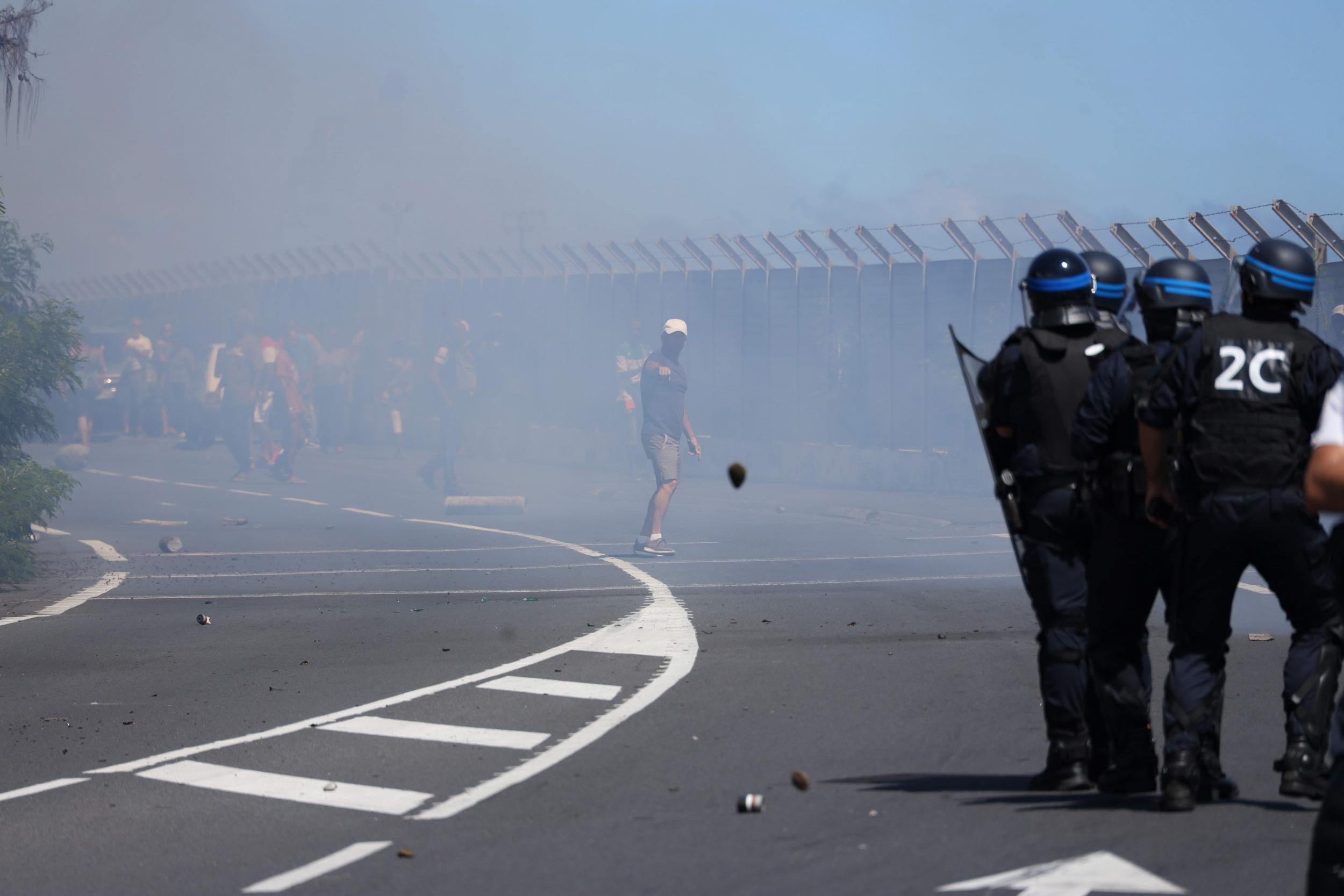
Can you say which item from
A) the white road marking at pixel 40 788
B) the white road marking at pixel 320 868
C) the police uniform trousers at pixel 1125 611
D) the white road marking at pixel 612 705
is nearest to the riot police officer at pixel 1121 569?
the police uniform trousers at pixel 1125 611

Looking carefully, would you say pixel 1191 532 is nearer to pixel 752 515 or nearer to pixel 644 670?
pixel 644 670

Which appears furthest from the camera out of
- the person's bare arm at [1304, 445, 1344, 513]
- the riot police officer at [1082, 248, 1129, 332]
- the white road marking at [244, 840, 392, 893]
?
the riot police officer at [1082, 248, 1129, 332]

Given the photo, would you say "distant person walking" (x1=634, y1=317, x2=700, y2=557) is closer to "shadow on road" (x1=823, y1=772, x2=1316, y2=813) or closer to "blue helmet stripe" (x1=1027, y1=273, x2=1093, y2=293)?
"shadow on road" (x1=823, y1=772, x2=1316, y2=813)

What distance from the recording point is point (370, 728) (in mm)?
7109

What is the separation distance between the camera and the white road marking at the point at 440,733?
679 centimetres

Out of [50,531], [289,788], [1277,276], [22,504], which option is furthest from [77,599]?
[1277,276]

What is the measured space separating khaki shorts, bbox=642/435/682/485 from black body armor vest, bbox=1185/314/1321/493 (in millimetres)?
10341

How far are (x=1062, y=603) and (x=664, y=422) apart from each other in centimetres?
1016

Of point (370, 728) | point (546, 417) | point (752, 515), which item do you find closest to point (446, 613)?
A: point (370, 728)

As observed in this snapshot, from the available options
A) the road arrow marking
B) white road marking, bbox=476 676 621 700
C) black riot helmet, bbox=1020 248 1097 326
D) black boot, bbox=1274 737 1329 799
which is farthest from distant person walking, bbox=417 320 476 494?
the road arrow marking

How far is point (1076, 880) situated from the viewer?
14.6 ft

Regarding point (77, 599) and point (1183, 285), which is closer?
point (1183, 285)

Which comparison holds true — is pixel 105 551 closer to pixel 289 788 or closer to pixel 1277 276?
pixel 289 788

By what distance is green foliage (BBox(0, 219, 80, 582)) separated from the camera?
13.5 metres
